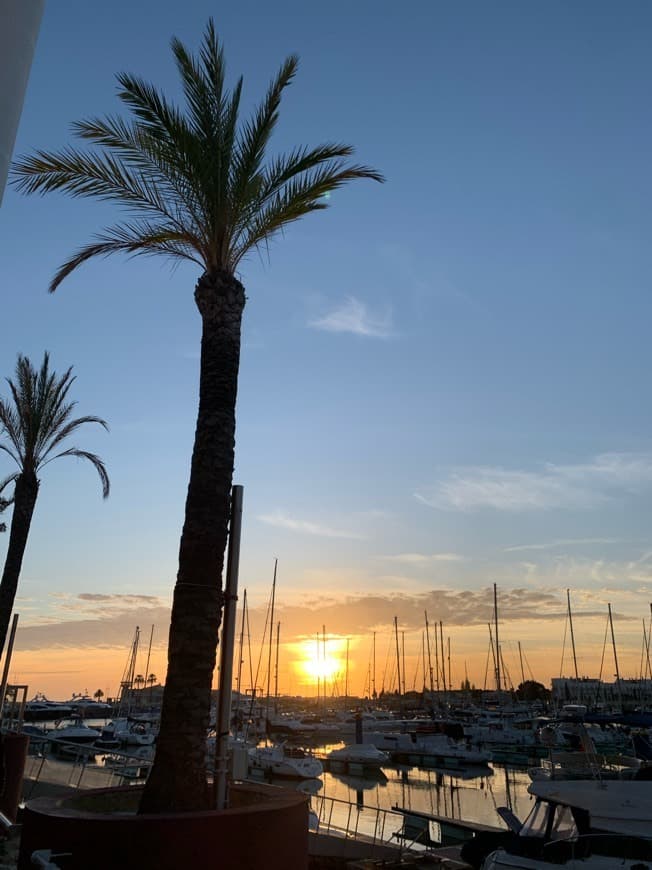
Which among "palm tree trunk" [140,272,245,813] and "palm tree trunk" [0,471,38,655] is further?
"palm tree trunk" [0,471,38,655]

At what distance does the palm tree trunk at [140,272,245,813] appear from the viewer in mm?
7156

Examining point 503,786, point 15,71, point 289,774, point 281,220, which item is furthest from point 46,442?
point 503,786

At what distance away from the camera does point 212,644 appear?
7516 mm

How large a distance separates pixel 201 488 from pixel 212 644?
179cm

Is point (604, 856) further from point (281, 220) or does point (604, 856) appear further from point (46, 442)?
point (46, 442)

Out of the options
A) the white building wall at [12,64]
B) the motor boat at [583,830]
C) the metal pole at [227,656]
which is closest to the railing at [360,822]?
the motor boat at [583,830]

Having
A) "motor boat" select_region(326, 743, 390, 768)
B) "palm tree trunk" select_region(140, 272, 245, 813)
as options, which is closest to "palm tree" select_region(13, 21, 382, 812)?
"palm tree trunk" select_region(140, 272, 245, 813)

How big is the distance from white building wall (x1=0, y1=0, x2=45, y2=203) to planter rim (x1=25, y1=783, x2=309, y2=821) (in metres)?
5.00

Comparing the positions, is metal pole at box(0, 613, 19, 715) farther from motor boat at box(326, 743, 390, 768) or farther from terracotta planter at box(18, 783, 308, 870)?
motor boat at box(326, 743, 390, 768)

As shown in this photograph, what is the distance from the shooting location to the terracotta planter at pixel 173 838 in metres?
5.38

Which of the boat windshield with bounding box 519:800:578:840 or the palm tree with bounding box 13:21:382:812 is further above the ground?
the palm tree with bounding box 13:21:382:812

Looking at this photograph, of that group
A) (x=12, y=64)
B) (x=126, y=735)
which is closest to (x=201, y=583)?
(x=12, y=64)

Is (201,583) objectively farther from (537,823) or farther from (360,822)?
(360,822)

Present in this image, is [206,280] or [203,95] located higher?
[203,95]
